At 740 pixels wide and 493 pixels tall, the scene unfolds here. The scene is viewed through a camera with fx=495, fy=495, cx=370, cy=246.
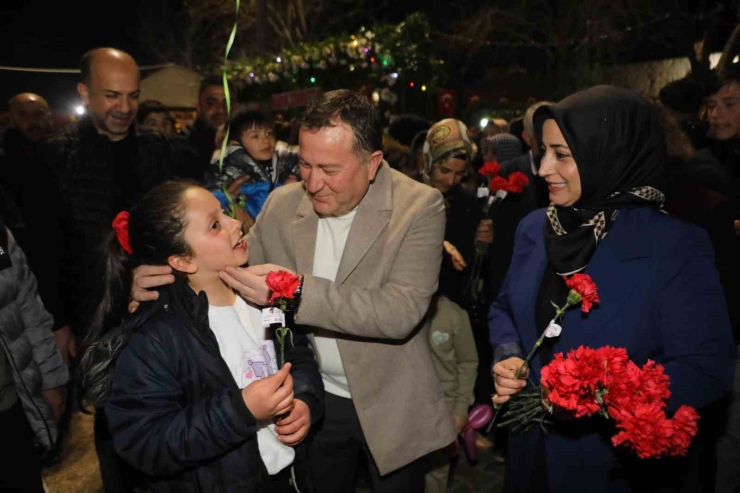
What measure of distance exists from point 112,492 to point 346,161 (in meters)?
2.29

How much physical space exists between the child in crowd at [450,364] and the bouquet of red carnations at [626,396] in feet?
5.16

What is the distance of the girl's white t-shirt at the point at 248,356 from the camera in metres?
1.96

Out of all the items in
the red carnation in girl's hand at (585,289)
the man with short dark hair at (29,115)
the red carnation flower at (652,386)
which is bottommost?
the red carnation flower at (652,386)

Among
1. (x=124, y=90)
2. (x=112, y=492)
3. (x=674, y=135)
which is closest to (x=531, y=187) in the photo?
(x=674, y=135)

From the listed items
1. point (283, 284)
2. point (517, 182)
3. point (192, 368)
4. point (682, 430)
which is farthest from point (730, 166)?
point (192, 368)

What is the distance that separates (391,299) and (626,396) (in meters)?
0.91

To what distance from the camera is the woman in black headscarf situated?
1.77 m

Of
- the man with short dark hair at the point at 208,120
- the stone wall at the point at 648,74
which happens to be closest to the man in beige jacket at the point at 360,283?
the man with short dark hair at the point at 208,120

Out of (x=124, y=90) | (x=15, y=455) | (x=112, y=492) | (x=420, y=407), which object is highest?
(x=124, y=90)

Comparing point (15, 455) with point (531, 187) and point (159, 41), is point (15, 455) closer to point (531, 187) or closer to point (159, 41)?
point (531, 187)

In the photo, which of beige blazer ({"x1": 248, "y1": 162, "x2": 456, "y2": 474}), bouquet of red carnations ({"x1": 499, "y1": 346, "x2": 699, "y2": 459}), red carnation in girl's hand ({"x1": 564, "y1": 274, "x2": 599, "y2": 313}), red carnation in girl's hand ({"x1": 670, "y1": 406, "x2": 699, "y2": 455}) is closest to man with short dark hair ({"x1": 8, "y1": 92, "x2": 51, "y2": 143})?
beige blazer ({"x1": 248, "y1": 162, "x2": 456, "y2": 474})

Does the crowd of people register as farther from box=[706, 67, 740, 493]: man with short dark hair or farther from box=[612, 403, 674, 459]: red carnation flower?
box=[612, 403, 674, 459]: red carnation flower

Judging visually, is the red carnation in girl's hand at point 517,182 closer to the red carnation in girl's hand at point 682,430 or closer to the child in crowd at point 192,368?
the child in crowd at point 192,368

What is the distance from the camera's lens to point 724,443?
3.08m
